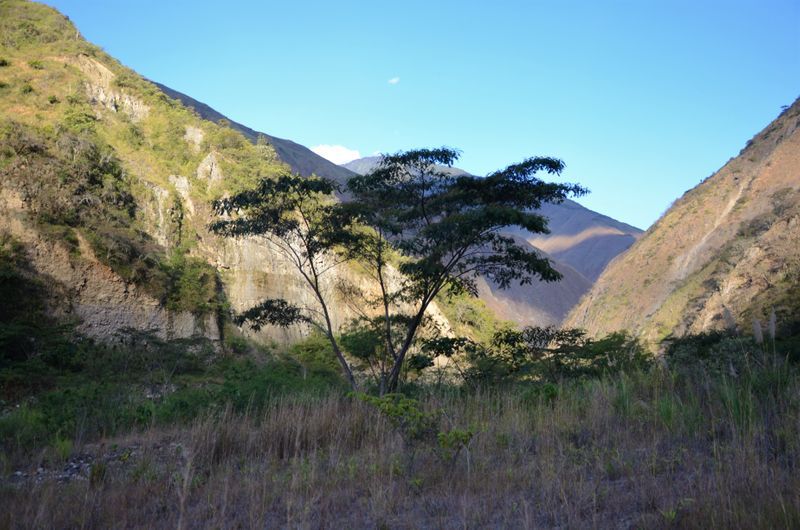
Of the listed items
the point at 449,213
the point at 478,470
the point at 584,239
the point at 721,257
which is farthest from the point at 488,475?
the point at 584,239

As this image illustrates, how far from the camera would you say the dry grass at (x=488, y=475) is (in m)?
3.09

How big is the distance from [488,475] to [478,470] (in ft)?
0.49

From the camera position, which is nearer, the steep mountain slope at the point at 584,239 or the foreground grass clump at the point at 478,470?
the foreground grass clump at the point at 478,470

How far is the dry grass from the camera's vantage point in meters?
3.09

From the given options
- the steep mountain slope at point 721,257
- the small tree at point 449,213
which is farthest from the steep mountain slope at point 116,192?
the steep mountain slope at point 721,257

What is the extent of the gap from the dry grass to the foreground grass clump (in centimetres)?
1

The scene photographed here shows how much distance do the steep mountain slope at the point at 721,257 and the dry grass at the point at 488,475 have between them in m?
20.7

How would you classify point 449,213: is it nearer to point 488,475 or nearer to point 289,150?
point 488,475

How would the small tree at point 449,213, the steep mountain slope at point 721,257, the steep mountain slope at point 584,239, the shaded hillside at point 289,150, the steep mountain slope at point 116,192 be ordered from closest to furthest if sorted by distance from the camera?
the small tree at point 449,213 < the steep mountain slope at point 116,192 < the steep mountain slope at point 721,257 < the shaded hillside at point 289,150 < the steep mountain slope at point 584,239

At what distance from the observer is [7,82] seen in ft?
88.2

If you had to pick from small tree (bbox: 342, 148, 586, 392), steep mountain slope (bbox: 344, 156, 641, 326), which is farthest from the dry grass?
steep mountain slope (bbox: 344, 156, 641, 326)

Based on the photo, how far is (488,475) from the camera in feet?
12.6

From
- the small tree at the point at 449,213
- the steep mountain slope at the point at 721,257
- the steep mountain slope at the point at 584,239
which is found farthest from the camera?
the steep mountain slope at the point at 584,239

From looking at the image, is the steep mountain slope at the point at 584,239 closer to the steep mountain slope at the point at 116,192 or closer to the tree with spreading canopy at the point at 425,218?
the steep mountain slope at the point at 116,192
